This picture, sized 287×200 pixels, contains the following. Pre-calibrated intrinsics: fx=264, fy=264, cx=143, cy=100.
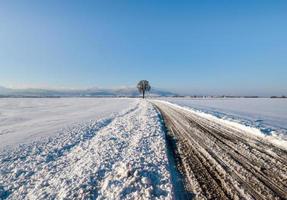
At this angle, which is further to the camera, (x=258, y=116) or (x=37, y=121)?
(x=258, y=116)

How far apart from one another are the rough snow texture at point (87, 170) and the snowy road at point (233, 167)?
0.82m

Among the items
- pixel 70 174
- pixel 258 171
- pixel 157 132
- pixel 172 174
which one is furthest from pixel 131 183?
pixel 157 132

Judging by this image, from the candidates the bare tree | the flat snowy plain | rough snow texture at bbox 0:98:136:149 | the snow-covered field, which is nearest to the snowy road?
the flat snowy plain

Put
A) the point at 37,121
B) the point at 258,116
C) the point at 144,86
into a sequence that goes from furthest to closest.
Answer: the point at 144,86 < the point at 258,116 < the point at 37,121

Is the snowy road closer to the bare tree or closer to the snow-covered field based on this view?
the snow-covered field

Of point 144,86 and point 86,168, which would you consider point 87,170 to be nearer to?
point 86,168

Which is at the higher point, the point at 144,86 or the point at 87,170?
the point at 144,86

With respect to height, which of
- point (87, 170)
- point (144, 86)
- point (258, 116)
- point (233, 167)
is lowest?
point (258, 116)

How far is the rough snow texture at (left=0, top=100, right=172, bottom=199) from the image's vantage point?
6.40 meters

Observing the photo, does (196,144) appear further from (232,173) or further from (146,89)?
(146,89)

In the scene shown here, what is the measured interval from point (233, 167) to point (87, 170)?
175 inches

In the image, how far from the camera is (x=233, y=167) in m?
8.02

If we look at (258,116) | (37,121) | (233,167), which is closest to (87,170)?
(233,167)

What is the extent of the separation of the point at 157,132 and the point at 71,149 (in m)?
5.27
